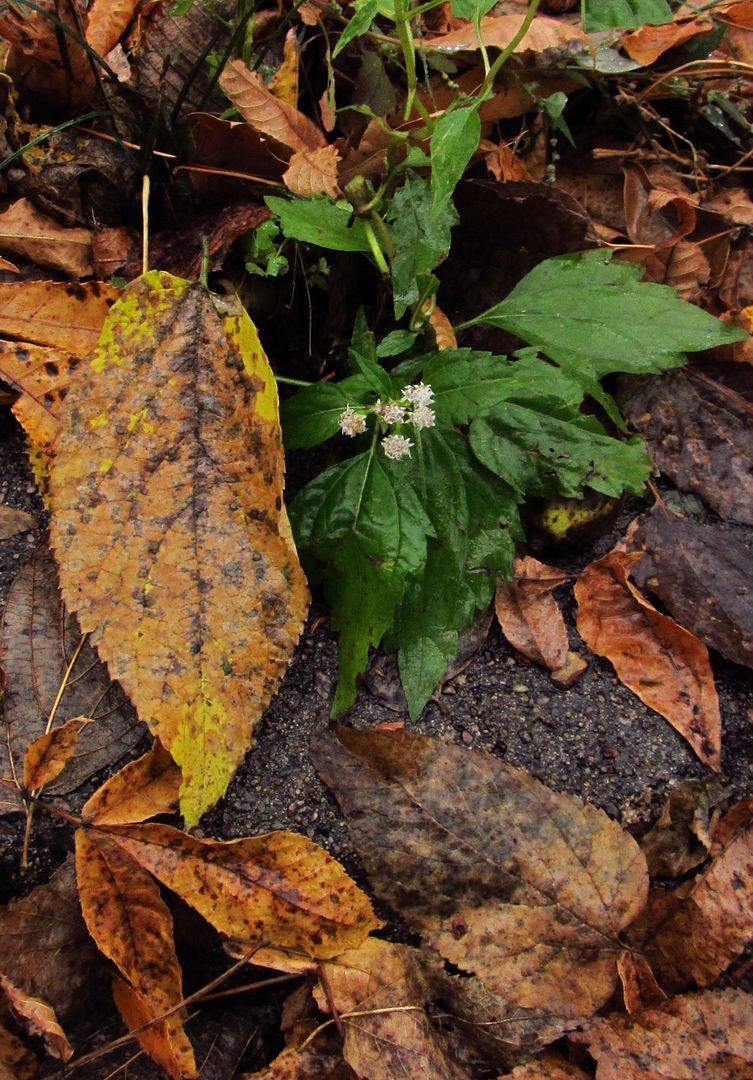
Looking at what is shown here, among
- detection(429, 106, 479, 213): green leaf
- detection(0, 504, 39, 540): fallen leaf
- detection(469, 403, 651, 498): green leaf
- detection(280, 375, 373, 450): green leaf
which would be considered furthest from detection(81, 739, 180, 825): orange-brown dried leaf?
detection(429, 106, 479, 213): green leaf

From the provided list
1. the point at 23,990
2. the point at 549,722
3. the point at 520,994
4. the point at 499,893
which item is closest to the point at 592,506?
the point at 549,722

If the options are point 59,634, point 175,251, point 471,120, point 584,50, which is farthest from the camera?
point 584,50

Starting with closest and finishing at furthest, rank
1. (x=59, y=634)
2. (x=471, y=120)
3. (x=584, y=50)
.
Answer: (x=471, y=120) < (x=59, y=634) < (x=584, y=50)

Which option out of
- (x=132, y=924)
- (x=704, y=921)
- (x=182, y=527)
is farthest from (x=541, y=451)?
(x=132, y=924)

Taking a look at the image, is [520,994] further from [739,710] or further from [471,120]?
[471,120]

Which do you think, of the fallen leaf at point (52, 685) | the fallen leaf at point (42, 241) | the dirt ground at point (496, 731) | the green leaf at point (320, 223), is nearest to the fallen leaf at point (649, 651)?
the dirt ground at point (496, 731)

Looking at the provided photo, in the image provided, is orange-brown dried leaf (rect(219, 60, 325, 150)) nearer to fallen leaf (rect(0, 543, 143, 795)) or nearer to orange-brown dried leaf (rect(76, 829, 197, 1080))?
fallen leaf (rect(0, 543, 143, 795))

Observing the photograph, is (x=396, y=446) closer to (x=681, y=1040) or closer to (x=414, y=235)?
(x=414, y=235)

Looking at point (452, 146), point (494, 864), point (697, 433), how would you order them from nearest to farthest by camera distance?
point (452, 146) → point (494, 864) → point (697, 433)
